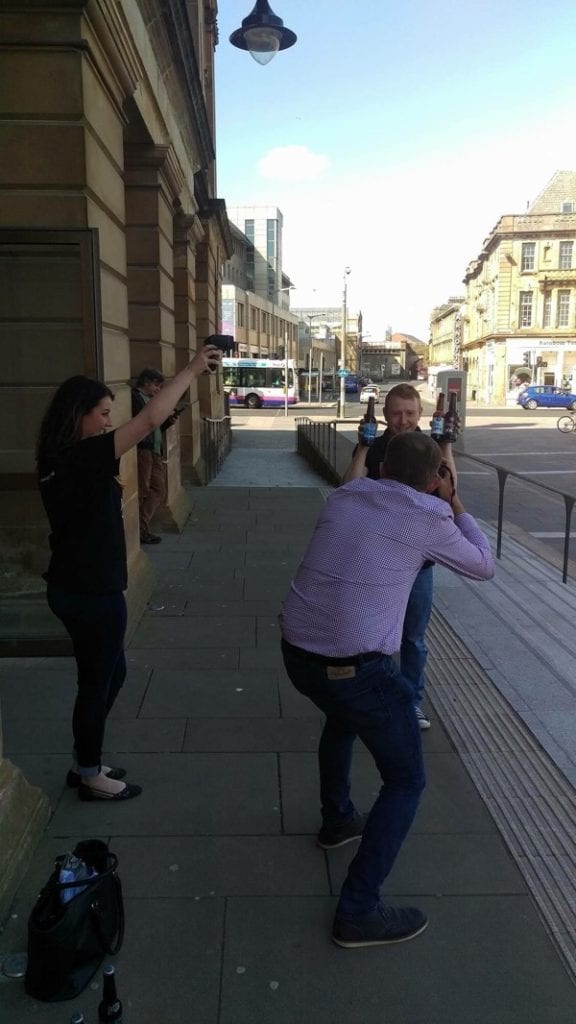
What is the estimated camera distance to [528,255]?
61344mm

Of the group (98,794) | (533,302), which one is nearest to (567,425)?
(98,794)

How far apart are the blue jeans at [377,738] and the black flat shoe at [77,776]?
1.30 m

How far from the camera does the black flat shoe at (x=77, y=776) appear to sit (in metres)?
3.39

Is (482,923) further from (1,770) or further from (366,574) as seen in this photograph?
(1,770)

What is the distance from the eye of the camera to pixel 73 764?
344cm

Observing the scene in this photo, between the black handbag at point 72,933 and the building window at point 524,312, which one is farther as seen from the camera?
the building window at point 524,312

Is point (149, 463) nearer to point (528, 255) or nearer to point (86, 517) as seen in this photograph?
point (86, 517)

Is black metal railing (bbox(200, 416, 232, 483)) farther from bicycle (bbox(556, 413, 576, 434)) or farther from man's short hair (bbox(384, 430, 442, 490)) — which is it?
bicycle (bbox(556, 413, 576, 434))

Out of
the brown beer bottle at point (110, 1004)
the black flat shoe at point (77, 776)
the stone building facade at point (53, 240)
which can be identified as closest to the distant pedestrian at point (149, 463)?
the stone building facade at point (53, 240)

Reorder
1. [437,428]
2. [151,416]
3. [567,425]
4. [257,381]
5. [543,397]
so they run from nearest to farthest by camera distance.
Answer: [151,416] → [437,428] → [567,425] → [543,397] → [257,381]

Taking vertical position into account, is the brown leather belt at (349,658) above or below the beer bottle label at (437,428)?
below

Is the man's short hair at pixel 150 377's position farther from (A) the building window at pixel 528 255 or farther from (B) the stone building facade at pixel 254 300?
(A) the building window at pixel 528 255

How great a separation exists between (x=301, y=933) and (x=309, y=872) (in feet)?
1.10

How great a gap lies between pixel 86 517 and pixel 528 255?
64.7 meters
